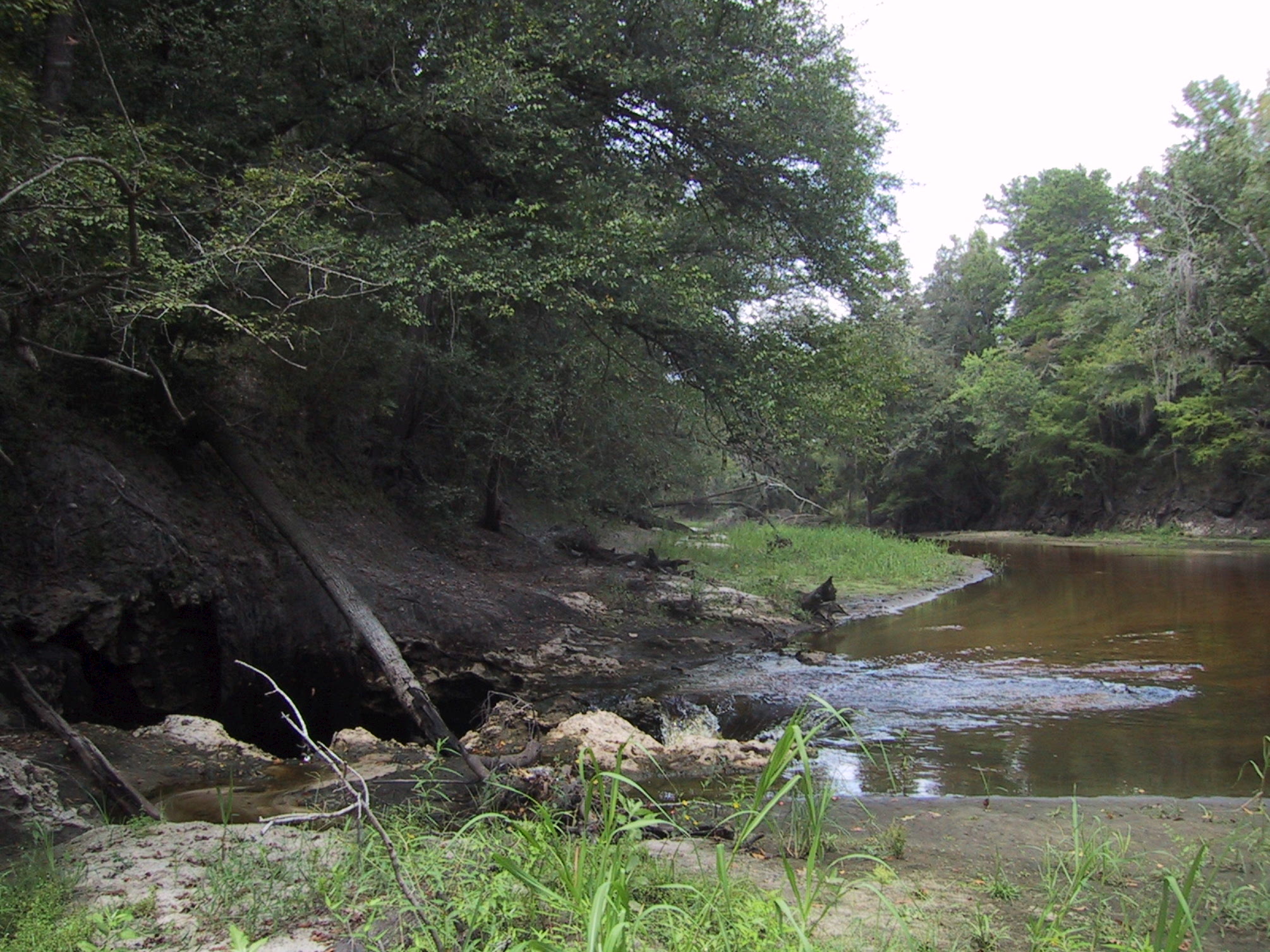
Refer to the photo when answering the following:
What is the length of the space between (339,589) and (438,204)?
18.8 feet

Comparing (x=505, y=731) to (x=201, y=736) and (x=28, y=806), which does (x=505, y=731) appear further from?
(x=28, y=806)

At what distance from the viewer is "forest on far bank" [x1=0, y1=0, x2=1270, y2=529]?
22.3 ft

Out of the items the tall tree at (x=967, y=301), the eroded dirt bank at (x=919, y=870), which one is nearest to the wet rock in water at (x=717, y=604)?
the eroded dirt bank at (x=919, y=870)

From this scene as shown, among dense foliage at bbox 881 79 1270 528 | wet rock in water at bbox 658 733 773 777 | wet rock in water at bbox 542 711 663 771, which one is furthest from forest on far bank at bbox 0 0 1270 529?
dense foliage at bbox 881 79 1270 528

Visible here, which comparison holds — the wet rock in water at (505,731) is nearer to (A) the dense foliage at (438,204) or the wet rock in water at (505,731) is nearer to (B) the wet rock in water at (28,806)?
(B) the wet rock in water at (28,806)

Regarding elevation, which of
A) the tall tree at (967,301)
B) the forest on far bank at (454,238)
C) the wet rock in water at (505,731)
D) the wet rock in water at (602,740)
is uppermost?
the tall tree at (967,301)

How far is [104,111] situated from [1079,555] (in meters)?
25.8

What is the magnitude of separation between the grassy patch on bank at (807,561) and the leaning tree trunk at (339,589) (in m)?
7.92

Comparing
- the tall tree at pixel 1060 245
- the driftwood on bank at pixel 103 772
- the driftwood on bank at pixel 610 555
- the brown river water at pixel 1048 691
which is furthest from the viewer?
the tall tree at pixel 1060 245

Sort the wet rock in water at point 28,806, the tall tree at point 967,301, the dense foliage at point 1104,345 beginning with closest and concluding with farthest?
the wet rock in water at point 28,806 → the dense foliage at point 1104,345 → the tall tree at point 967,301

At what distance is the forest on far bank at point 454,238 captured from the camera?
6.79m

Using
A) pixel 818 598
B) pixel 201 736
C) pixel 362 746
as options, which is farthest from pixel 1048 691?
pixel 201 736

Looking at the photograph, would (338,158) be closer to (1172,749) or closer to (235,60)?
(235,60)

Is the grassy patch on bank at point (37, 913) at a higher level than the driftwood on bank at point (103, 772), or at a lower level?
higher
